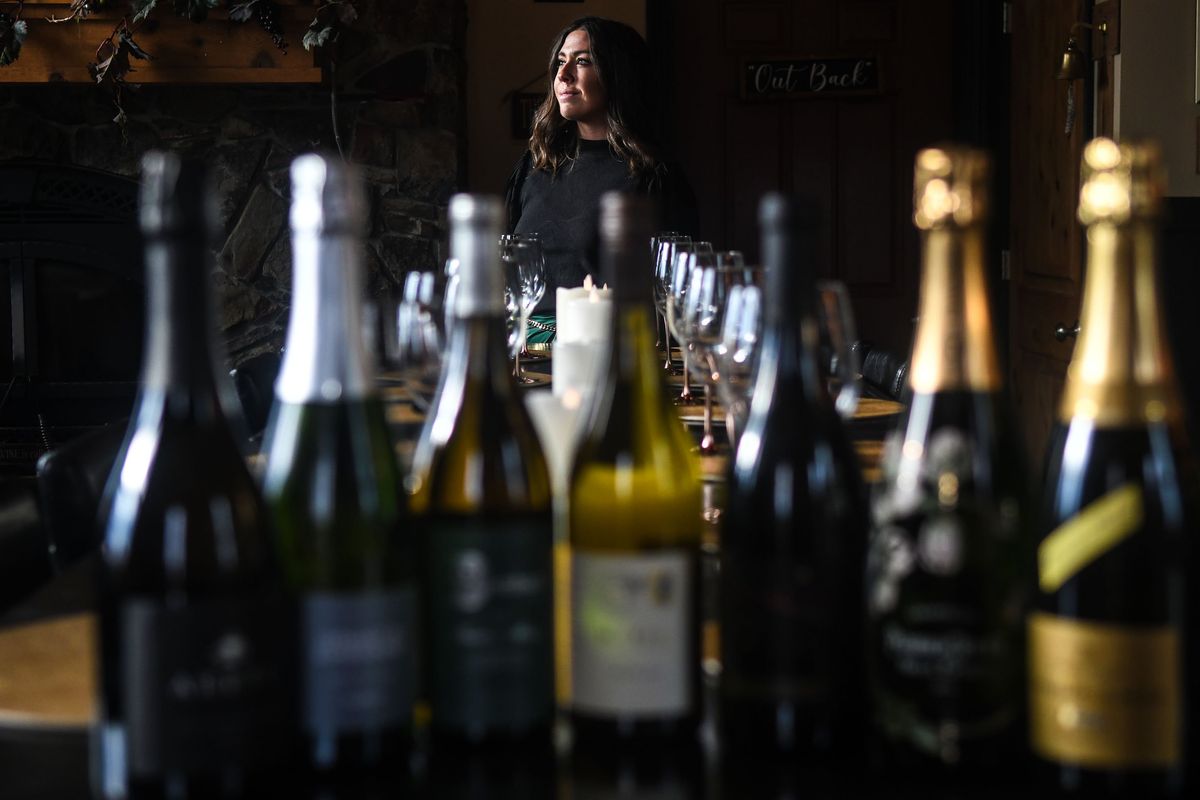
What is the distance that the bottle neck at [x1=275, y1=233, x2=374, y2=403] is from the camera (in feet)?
1.74

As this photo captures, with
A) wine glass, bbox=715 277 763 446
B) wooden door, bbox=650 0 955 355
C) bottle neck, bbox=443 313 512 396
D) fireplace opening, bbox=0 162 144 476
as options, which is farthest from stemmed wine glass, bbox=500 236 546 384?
wooden door, bbox=650 0 955 355

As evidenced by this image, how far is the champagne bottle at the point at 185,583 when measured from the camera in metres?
0.50

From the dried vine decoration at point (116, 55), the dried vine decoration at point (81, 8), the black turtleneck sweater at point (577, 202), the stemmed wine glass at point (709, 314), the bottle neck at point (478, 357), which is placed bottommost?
the bottle neck at point (478, 357)

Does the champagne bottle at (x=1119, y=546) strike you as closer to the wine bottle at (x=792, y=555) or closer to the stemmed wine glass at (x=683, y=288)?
the wine bottle at (x=792, y=555)

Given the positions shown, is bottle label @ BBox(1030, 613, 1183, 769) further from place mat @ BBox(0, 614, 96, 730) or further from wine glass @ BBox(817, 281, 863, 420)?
place mat @ BBox(0, 614, 96, 730)

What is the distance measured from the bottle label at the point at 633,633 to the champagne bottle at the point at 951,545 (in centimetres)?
7

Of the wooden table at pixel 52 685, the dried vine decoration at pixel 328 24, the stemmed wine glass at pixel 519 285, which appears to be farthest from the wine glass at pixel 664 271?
the dried vine decoration at pixel 328 24

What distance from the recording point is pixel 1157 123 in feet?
10.1

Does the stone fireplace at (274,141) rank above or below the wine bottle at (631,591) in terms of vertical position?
above

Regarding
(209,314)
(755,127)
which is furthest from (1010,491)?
(755,127)

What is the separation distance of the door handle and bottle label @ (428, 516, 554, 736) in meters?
2.60

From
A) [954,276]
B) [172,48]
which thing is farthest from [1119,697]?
[172,48]

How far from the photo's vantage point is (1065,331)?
312 centimetres

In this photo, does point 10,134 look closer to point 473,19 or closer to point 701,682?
point 473,19
